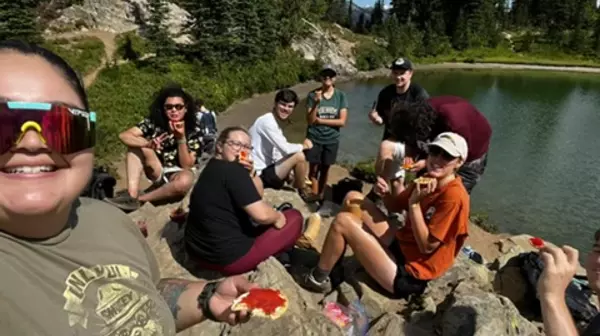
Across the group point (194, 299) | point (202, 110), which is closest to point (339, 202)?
point (202, 110)

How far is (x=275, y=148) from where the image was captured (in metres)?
5.76

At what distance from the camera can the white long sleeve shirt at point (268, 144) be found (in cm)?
562

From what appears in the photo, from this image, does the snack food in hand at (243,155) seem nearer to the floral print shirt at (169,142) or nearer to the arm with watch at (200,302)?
the floral print shirt at (169,142)

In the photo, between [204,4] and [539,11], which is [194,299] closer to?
[204,4]

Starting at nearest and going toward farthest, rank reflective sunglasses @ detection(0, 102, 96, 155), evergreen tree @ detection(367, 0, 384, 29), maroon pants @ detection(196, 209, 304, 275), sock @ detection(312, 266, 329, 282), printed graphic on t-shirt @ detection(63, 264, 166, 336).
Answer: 1. reflective sunglasses @ detection(0, 102, 96, 155)
2. printed graphic on t-shirt @ detection(63, 264, 166, 336)
3. maroon pants @ detection(196, 209, 304, 275)
4. sock @ detection(312, 266, 329, 282)
5. evergreen tree @ detection(367, 0, 384, 29)

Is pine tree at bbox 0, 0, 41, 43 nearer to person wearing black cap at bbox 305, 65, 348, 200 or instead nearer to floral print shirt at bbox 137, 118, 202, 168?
floral print shirt at bbox 137, 118, 202, 168

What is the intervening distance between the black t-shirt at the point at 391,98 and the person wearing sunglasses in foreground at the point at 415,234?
5.55ft

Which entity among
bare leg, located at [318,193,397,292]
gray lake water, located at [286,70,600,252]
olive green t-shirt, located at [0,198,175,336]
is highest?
olive green t-shirt, located at [0,198,175,336]

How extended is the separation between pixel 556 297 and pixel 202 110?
4.65 meters

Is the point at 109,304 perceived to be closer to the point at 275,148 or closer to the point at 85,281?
the point at 85,281

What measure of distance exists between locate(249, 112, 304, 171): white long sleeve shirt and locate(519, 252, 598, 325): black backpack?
2801 mm

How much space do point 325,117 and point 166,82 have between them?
1313 cm

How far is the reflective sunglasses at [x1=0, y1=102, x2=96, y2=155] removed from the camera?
1.17 metres

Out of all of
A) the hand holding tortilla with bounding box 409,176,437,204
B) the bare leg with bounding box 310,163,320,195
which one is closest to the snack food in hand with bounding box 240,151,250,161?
the hand holding tortilla with bounding box 409,176,437,204
